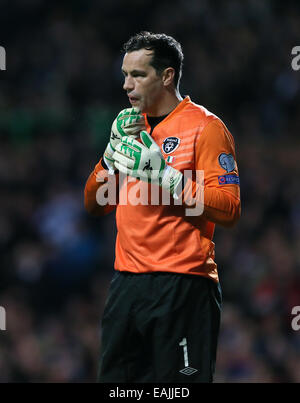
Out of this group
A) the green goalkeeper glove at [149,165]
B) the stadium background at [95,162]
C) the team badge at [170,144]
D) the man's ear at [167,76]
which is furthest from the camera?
the stadium background at [95,162]

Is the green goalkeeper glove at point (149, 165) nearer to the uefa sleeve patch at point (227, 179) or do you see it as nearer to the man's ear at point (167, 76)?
the uefa sleeve patch at point (227, 179)

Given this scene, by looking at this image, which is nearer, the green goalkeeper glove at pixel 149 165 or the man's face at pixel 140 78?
the green goalkeeper glove at pixel 149 165

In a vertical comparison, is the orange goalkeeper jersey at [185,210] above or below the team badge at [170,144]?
below

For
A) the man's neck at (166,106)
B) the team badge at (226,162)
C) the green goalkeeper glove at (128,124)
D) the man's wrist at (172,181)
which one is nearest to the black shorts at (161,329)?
the man's wrist at (172,181)

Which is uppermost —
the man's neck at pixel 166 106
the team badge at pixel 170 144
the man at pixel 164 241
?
the man's neck at pixel 166 106

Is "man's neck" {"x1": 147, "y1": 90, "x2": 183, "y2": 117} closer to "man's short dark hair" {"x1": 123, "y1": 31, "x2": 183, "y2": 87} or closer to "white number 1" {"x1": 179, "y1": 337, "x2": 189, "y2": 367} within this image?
"man's short dark hair" {"x1": 123, "y1": 31, "x2": 183, "y2": 87}

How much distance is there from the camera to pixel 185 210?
9.19ft

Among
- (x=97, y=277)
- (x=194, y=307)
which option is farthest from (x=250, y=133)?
(x=194, y=307)

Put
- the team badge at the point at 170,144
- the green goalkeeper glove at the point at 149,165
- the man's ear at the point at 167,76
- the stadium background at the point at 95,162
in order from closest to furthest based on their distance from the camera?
the green goalkeeper glove at the point at 149,165 → the team badge at the point at 170,144 → the man's ear at the point at 167,76 → the stadium background at the point at 95,162

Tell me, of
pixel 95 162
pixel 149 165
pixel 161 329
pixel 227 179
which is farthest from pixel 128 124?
pixel 95 162

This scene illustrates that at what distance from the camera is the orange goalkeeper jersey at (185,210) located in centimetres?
275

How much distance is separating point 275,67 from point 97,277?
3091 mm
